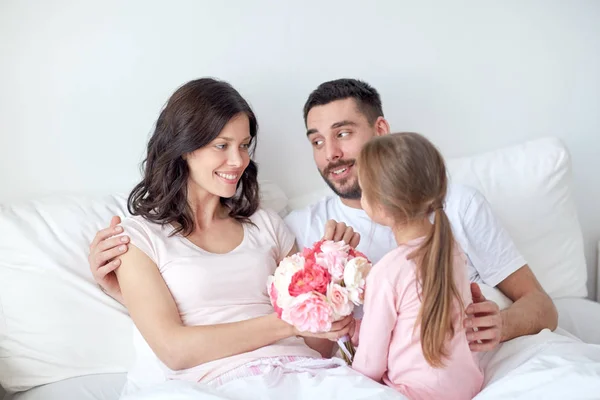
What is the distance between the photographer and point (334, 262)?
1.59m

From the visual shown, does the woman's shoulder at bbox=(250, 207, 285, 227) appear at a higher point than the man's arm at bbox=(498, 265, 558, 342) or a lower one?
higher


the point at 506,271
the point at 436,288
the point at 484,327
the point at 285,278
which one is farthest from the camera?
the point at 506,271

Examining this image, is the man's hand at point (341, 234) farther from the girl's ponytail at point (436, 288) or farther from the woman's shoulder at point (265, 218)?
the girl's ponytail at point (436, 288)

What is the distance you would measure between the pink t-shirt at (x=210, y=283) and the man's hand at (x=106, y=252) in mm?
33

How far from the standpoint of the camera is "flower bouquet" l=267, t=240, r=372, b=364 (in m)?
1.52

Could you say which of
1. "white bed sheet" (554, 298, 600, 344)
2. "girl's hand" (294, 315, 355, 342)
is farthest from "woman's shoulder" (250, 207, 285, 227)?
"white bed sheet" (554, 298, 600, 344)

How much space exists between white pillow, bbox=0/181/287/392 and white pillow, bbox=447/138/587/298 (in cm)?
145

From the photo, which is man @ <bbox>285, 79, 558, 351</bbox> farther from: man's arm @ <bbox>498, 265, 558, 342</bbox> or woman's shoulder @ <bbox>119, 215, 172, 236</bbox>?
woman's shoulder @ <bbox>119, 215, 172, 236</bbox>

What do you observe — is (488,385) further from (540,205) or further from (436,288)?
(540,205)

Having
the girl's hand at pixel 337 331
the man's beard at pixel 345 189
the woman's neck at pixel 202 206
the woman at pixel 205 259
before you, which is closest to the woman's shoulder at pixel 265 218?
the woman at pixel 205 259

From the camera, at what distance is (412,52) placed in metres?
2.72

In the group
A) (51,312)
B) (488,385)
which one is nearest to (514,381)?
(488,385)

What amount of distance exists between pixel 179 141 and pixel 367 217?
75 cm

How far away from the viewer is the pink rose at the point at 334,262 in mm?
1573
